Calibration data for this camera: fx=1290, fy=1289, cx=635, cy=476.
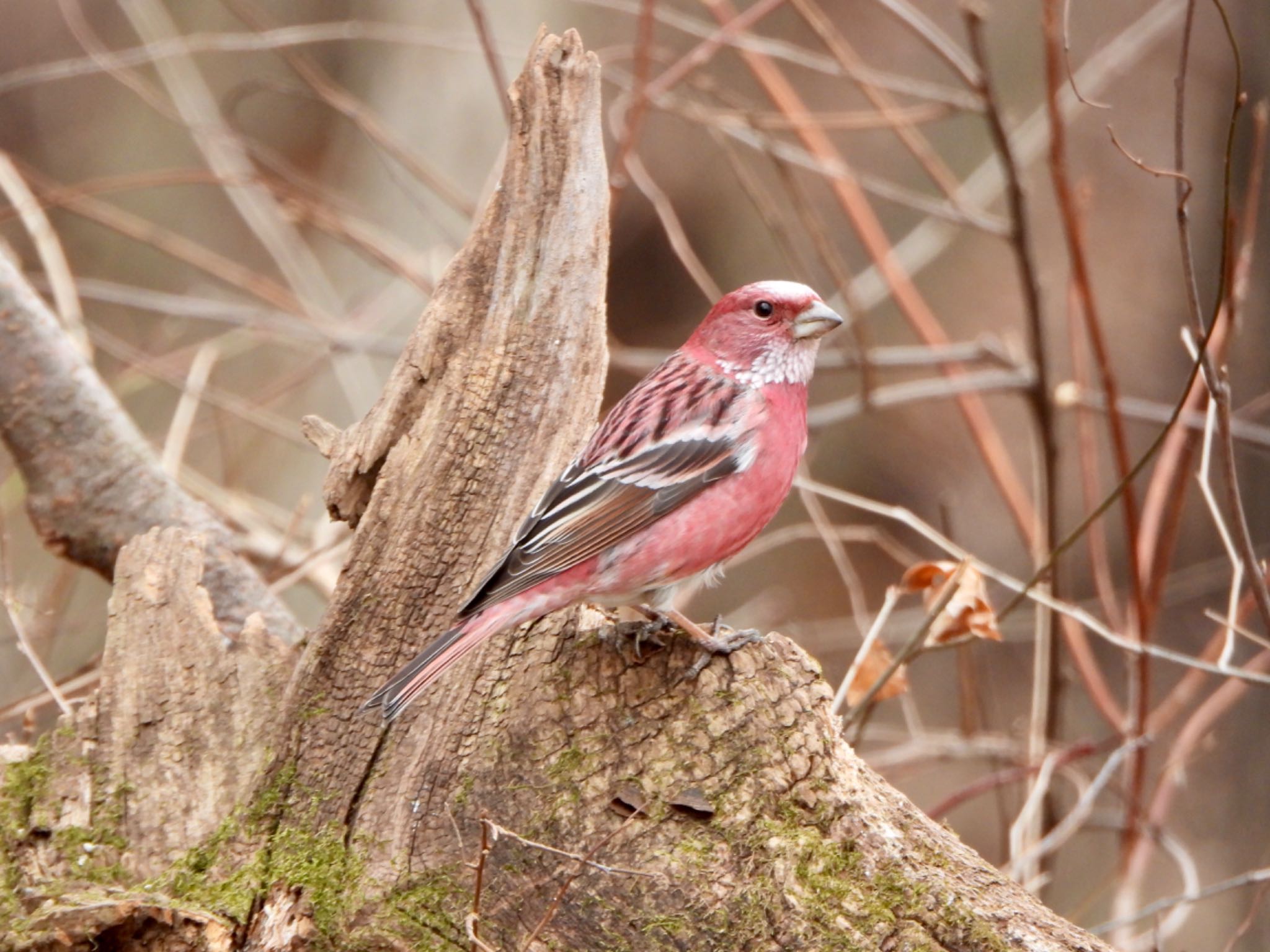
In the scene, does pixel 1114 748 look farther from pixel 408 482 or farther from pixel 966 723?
pixel 408 482

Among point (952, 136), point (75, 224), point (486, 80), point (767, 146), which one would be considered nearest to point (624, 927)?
point (767, 146)

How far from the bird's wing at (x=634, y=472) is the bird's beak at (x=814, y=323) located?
269mm

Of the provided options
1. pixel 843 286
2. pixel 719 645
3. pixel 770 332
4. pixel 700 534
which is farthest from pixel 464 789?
pixel 843 286

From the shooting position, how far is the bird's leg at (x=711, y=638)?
3.01m

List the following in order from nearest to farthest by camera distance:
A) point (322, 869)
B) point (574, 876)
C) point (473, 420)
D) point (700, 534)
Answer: point (574, 876) < point (322, 869) < point (473, 420) < point (700, 534)

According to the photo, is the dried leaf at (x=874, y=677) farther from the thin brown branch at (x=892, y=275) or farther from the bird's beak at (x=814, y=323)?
the thin brown branch at (x=892, y=275)

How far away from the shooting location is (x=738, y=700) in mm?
2906

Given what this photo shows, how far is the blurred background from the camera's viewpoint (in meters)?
4.88

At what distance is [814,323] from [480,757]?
1.78m

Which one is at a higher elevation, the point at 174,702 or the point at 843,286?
the point at 843,286

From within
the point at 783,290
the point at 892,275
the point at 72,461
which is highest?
the point at 892,275

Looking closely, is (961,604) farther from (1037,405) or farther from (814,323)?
(1037,405)

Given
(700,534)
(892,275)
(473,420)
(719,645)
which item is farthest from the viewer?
(892,275)

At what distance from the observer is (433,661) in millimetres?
2984
